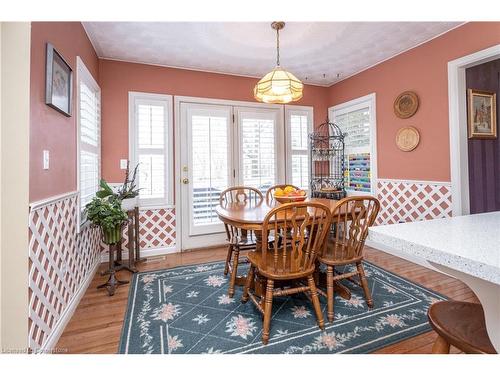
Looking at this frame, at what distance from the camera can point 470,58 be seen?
8.15ft

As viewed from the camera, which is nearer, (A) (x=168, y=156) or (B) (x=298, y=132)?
(A) (x=168, y=156)

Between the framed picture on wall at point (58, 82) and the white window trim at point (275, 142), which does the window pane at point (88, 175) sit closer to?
the framed picture on wall at point (58, 82)

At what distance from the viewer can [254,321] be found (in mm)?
1837

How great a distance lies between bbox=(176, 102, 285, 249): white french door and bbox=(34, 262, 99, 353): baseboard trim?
1395 mm

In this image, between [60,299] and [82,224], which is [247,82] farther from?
[60,299]

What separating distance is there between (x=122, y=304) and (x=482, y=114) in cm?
399

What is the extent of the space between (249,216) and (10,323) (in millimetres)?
1407

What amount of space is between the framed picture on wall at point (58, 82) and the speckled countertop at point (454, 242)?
2.03m

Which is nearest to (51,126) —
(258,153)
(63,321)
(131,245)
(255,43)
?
(63,321)

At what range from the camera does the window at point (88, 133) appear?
2.32m

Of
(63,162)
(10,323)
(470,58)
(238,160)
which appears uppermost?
(470,58)

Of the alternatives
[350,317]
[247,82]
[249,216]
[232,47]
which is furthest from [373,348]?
[247,82]

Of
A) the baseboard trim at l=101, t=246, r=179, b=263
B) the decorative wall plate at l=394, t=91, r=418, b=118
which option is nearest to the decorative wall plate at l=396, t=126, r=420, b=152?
the decorative wall plate at l=394, t=91, r=418, b=118

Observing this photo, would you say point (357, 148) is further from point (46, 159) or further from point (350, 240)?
point (46, 159)
